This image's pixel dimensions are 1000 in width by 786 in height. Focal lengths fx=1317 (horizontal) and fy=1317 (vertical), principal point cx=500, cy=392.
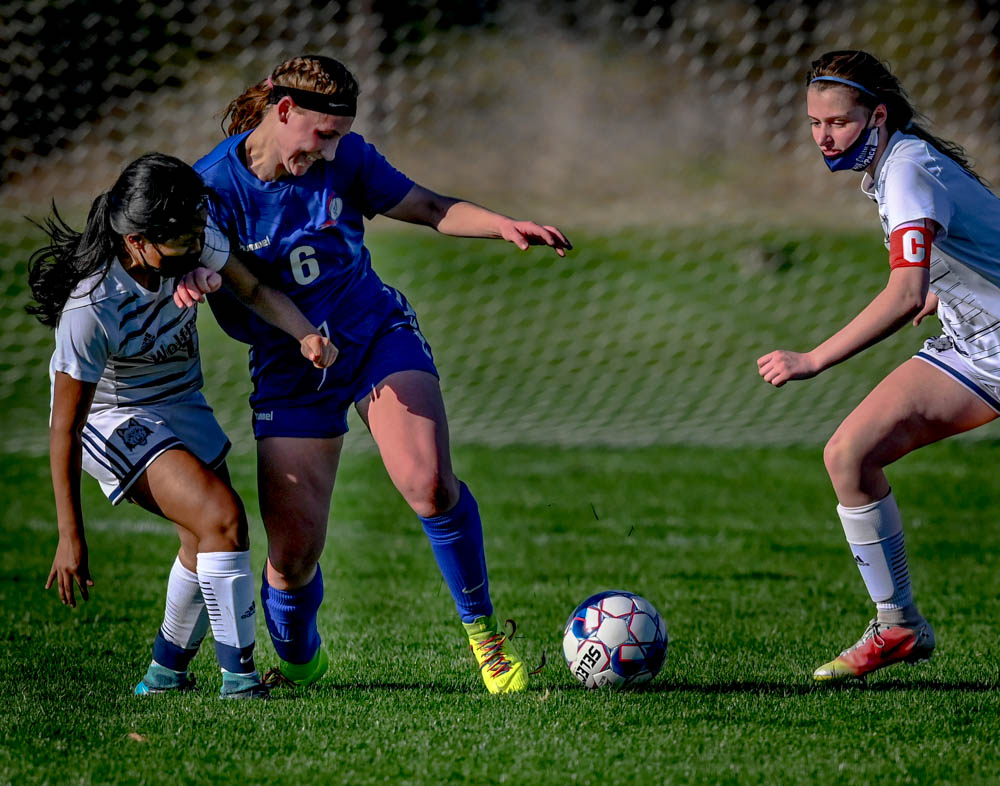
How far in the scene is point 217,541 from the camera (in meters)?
4.02

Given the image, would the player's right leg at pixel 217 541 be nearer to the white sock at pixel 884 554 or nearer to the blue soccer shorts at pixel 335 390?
the blue soccer shorts at pixel 335 390

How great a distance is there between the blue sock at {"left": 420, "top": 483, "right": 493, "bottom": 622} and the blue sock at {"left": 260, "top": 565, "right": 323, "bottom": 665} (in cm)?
50

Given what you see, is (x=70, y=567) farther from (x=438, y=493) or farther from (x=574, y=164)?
(x=574, y=164)

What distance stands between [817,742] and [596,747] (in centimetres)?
60

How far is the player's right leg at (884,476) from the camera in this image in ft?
13.6

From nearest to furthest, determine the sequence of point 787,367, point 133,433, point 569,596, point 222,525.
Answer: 1. point 787,367
2. point 222,525
3. point 133,433
4. point 569,596

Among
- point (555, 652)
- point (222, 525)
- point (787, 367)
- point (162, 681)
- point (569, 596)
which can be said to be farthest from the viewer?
point (569, 596)

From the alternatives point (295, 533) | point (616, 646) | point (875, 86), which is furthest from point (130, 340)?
point (875, 86)

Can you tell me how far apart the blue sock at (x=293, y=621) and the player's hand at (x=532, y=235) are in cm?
132

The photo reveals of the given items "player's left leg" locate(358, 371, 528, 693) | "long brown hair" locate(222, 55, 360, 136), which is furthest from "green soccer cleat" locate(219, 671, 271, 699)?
"long brown hair" locate(222, 55, 360, 136)

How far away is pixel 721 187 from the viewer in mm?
18984

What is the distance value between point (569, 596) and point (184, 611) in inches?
88.2

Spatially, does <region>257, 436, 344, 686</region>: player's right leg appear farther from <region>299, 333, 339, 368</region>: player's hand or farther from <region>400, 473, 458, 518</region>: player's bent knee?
<region>299, 333, 339, 368</region>: player's hand

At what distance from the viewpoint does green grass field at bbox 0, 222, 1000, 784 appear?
3.46 m
